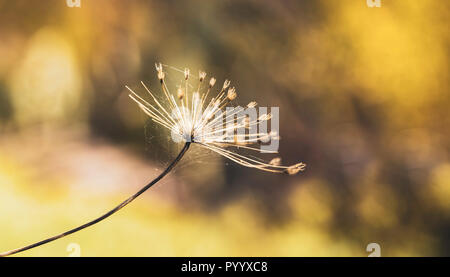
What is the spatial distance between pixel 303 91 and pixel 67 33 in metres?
1.02

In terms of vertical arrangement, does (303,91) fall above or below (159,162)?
above

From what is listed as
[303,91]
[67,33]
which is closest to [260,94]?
[303,91]

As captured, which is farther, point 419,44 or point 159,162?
point 419,44

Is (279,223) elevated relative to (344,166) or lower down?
lower down

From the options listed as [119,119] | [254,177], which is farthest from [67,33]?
[254,177]

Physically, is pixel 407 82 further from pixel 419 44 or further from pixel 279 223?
pixel 279 223

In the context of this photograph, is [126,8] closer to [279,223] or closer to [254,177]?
[254,177]

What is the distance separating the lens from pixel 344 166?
1557 millimetres

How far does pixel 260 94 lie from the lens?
1545 mm

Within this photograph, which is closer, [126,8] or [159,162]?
[159,162]

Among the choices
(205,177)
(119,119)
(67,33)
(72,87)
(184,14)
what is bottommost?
(205,177)

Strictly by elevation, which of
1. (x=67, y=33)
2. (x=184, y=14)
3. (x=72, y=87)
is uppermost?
(x=184, y=14)

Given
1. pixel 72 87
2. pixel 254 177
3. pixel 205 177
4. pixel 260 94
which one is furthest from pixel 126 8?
pixel 254 177

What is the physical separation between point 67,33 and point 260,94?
2.76ft
